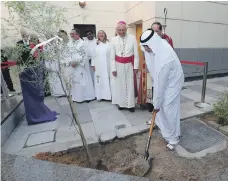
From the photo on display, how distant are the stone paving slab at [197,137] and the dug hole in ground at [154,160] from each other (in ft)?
0.63

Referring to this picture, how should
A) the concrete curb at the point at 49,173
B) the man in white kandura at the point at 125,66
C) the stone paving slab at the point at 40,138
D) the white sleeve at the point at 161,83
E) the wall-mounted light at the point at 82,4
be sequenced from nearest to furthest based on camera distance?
the concrete curb at the point at 49,173 → the white sleeve at the point at 161,83 → the stone paving slab at the point at 40,138 → the man in white kandura at the point at 125,66 → the wall-mounted light at the point at 82,4

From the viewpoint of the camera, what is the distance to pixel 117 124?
337 centimetres

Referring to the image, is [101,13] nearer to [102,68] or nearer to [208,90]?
[102,68]

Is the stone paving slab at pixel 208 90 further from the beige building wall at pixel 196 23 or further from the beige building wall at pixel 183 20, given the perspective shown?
the beige building wall at pixel 196 23

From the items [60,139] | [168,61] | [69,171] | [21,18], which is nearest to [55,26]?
[21,18]

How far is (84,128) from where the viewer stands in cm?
328

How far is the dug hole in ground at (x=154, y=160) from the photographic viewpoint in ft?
6.86

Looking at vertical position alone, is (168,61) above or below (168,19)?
below

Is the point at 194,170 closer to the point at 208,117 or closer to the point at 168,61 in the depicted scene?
the point at 168,61

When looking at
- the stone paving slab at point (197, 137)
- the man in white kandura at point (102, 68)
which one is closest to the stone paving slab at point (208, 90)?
the stone paving slab at point (197, 137)

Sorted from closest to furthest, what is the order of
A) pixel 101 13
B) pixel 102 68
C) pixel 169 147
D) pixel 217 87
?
pixel 169 147 → pixel 102 68 → pixel 217 87 → pixel 101 13

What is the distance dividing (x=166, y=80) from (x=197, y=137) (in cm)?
115

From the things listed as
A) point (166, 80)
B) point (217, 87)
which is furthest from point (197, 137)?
point (217, 87)

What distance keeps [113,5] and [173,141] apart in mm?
6730
